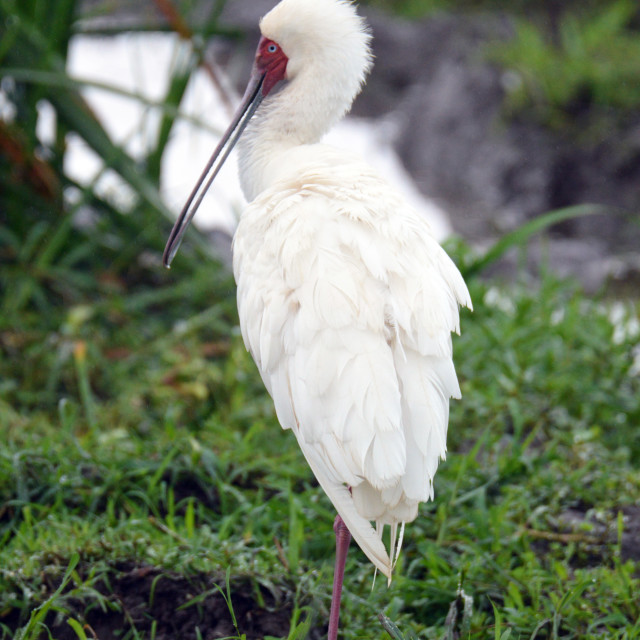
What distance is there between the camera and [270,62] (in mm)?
3070

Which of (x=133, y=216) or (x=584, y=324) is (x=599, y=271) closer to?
(x=584, y=324)

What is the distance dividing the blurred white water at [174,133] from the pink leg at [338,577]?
2.75m

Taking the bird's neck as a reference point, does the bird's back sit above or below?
below

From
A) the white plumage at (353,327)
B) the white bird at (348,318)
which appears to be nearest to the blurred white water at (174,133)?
the white bird at (348,318)

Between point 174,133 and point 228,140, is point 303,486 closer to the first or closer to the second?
point 228,140

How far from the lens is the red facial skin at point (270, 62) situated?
3055mm

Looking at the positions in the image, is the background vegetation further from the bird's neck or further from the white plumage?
the bird's neck

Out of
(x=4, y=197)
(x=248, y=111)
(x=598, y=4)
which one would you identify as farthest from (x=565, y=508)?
(x=598, y=4)

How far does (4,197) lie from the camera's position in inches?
188

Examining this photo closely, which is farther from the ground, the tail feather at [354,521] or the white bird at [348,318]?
the white bird at [348,318]

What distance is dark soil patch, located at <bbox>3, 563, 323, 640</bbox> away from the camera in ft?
8.09

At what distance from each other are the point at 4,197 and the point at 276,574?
9.90 feet

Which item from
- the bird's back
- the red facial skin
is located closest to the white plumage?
the bird's back

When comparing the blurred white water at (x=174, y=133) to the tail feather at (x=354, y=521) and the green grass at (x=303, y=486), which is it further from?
the tail feather at (x=354, y=521)
